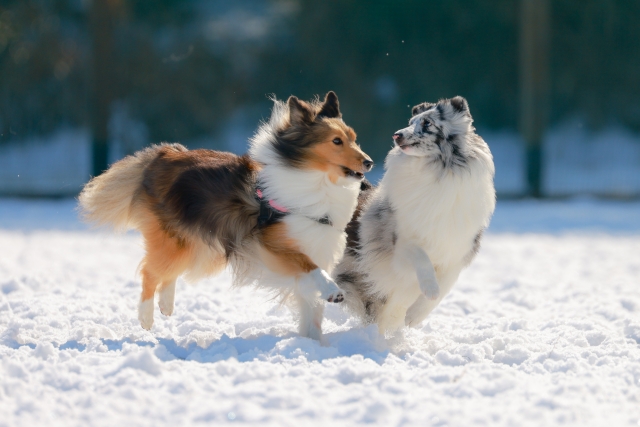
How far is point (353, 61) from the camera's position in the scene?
11.4 meters

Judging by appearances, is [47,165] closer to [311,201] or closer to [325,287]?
[311,201]

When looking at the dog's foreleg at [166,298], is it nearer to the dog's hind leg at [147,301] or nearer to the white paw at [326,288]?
the dog's hind leg at [147,301]

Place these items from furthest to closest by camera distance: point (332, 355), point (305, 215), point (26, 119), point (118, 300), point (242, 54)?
point (242, 54), point (26, 119), point (118, 300), point (305, 215), point (332, 355)

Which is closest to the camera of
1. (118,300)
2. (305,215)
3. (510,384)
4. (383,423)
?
(383,423)

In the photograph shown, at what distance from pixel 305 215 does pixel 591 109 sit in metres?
9.80

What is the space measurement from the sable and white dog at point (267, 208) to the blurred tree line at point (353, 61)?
6.31 m

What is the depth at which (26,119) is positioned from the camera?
9.50 metres

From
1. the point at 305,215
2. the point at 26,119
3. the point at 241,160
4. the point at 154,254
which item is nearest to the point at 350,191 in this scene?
the point at 305,215

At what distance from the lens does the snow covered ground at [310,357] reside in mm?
2756

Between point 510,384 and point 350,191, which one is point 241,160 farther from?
point 510,384

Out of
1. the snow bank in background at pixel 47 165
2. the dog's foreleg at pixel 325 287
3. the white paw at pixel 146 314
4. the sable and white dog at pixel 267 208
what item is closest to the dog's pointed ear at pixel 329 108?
the sable and white dog at pixel 267 208

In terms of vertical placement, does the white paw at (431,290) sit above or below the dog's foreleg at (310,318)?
above

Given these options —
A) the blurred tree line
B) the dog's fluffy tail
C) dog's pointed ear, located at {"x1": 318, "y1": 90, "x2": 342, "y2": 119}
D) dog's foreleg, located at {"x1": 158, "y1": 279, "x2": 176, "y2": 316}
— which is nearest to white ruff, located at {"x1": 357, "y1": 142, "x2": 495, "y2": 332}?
dog's pointed ear, located at {"x1": 318, "y1": 90, "x2": 342, "y2": 119}

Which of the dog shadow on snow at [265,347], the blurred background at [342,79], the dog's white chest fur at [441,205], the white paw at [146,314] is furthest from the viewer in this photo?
the blurred background at [342,79]
